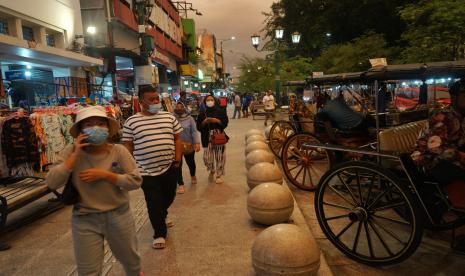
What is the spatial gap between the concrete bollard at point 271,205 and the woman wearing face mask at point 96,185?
2372mm

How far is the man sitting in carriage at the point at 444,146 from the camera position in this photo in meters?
3.94

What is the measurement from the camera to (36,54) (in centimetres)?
1116

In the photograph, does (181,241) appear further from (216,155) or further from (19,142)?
(216,155)

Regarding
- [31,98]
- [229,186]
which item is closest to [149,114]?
[229,186]

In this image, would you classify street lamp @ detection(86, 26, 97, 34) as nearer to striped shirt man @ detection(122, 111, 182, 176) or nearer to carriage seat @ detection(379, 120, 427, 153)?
striped shirt man @ detection(122, 111, 182, 176)

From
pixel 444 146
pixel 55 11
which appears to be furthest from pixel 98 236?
pixel 55 11

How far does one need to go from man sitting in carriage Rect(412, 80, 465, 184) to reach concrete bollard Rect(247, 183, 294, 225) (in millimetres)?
1718

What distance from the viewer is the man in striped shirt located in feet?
15.5

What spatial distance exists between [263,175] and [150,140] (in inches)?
98.6

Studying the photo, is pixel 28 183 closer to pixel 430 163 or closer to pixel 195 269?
pixel 195 269

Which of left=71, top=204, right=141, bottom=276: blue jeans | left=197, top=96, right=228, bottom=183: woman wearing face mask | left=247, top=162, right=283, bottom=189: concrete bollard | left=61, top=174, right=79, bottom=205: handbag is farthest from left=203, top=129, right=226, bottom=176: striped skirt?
left=61, top=174, right=79, bottom=205: handbag

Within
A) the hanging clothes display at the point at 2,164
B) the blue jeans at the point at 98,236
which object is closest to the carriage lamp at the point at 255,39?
the hanging clothes display at the point at 2,164

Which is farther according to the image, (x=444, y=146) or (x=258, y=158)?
(x=258, y=158)

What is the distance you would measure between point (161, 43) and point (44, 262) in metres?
29.4
